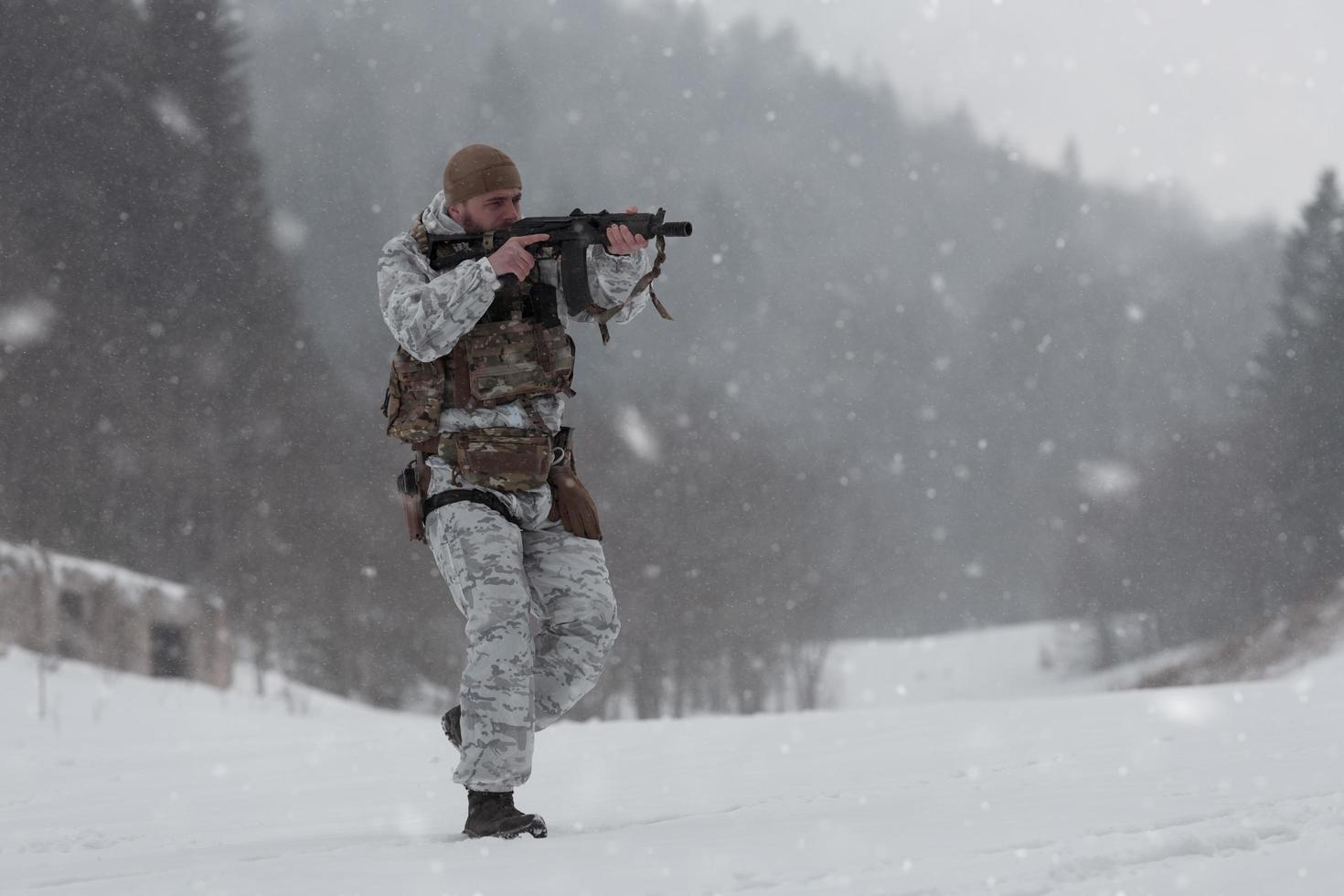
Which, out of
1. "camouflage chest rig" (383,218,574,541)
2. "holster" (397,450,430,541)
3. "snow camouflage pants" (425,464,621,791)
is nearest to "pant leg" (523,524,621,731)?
"snow camouflage pants" (425,464,621,791)

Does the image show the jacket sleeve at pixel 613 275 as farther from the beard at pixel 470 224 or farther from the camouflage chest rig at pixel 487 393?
the beard at pixel 470 224

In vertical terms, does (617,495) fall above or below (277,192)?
below

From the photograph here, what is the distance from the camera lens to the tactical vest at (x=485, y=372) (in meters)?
3.62

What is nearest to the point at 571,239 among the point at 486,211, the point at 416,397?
the point at 486,211

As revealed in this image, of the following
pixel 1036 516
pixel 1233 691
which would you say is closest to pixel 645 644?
pixel 1233 691

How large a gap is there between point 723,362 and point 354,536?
51809 millimetres

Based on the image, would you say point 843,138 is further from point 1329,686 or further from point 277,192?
point 1329,686

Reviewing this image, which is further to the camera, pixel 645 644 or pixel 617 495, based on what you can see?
pixel 617 495

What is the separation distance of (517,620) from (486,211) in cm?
130

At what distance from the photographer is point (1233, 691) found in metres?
7.45

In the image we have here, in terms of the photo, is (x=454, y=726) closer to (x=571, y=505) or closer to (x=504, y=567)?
(x=504, y=567)

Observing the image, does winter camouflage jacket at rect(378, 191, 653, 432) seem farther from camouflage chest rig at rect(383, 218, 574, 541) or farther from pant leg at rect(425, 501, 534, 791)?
pant leg at rect(425, 501, 534, 791)

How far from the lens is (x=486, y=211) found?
379cm

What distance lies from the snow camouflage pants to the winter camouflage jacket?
25cm
